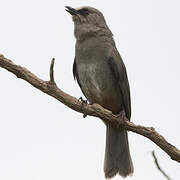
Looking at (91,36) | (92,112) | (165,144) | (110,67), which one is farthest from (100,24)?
(165,144)

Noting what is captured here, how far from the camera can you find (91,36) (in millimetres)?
6484

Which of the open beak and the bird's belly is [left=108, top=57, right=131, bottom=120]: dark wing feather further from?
the open beak

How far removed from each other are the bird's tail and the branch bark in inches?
54.2

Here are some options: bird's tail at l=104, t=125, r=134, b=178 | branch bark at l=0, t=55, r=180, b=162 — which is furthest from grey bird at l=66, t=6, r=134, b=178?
branch bark at l=0, t=55, r=180, b=162

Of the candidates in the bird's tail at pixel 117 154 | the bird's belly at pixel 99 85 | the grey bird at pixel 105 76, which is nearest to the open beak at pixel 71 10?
the grey bird at pixel 105 76

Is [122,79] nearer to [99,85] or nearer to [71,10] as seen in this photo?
[99,85]

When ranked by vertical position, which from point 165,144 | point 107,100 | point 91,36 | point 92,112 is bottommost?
point 165,144

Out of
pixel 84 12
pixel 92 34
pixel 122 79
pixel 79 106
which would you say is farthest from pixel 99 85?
pixel 84 12

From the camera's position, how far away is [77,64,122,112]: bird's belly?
19.9ft

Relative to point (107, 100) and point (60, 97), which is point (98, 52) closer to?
point (107, 100)

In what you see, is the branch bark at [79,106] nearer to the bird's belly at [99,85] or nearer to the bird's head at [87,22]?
the bird's belly at [99,85]

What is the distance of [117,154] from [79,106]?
1844 millimetres

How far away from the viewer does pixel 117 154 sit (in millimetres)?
6562

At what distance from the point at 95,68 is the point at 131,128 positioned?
1.44 m
